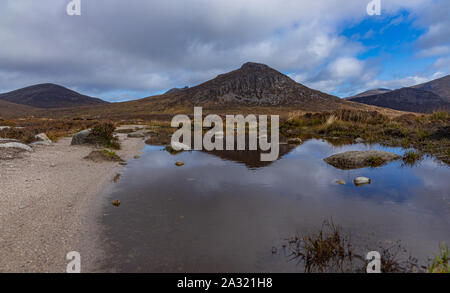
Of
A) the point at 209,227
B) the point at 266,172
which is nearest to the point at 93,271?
the point at 209,227

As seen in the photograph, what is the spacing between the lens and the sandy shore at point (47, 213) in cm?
410

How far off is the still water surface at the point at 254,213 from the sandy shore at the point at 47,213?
494 millimetres

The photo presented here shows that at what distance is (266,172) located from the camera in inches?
403

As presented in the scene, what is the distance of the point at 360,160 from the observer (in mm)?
11000

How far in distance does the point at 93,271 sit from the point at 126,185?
4649 mm

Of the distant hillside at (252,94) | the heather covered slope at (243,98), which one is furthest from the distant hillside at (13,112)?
the distant hillside at (252,94)

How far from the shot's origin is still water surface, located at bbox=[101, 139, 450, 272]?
425 cm

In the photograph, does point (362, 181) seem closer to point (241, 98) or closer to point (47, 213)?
point (47, 213)

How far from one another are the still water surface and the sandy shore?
49 cm

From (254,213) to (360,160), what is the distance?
7575 millimetres

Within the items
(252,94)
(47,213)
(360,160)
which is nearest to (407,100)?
(252,94)

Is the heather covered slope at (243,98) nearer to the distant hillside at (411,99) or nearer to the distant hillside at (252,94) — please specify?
the distant hillside at (252,94)

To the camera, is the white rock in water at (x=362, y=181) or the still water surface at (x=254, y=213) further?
the white rock in water at (x=362, y=181)

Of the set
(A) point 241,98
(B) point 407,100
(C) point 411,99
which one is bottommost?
(A) point 241,98
